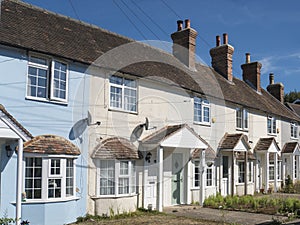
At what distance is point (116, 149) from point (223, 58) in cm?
1476

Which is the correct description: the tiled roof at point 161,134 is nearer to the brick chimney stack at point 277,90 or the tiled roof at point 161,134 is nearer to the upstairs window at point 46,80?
the upstairs window at point 46,80

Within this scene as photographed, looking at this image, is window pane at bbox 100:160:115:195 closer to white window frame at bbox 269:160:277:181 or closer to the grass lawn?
the grass lawn

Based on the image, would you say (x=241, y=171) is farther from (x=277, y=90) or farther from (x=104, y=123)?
(x=277, y=90)

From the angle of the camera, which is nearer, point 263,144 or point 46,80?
point 46,80

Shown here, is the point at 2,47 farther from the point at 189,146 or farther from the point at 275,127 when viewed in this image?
the point at 275,127

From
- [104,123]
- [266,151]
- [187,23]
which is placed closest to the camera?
[104,123]

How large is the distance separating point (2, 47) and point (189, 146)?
9229 millimetres

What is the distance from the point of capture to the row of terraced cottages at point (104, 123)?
11.8 metres

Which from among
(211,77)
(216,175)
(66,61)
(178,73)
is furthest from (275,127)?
(66,61)

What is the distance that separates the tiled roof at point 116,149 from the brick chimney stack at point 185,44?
8876mm

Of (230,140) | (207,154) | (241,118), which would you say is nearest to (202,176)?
(207,154)

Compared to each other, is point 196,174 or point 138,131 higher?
point 138,131

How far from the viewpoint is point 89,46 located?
1542 cm

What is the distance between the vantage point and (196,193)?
1900cm
